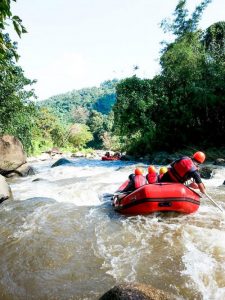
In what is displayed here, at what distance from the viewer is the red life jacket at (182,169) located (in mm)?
6547

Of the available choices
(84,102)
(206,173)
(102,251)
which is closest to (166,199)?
(102,251)

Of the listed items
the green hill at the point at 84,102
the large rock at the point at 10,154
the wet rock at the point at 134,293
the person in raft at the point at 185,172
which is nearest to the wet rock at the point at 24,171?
the large rock at the point at 10,154

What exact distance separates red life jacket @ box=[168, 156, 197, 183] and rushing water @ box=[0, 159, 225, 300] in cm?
80

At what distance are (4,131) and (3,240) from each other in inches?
431

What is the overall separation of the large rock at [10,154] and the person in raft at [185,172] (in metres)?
8.80

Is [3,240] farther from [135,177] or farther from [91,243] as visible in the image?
[135,177]

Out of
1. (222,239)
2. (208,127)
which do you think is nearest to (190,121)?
(208,127)

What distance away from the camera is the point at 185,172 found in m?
6.63

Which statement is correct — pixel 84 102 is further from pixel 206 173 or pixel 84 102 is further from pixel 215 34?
pixel 206 173

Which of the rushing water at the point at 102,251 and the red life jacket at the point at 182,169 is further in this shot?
the red life jacket at the point at 182,169

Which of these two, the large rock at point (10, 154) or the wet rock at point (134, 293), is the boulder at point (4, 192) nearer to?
the large rock at point (10, 154)

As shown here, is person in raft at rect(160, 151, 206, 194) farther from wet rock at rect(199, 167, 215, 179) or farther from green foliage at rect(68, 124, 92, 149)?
green foliage at rect(68, 124, 92, 149)

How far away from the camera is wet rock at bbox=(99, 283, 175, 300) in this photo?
2.79 m

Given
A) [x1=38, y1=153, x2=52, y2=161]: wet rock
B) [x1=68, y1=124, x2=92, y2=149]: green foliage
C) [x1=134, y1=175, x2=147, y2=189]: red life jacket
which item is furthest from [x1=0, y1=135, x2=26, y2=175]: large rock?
[x1=68, y1=124, x2=92, y2=149]: green foliage
